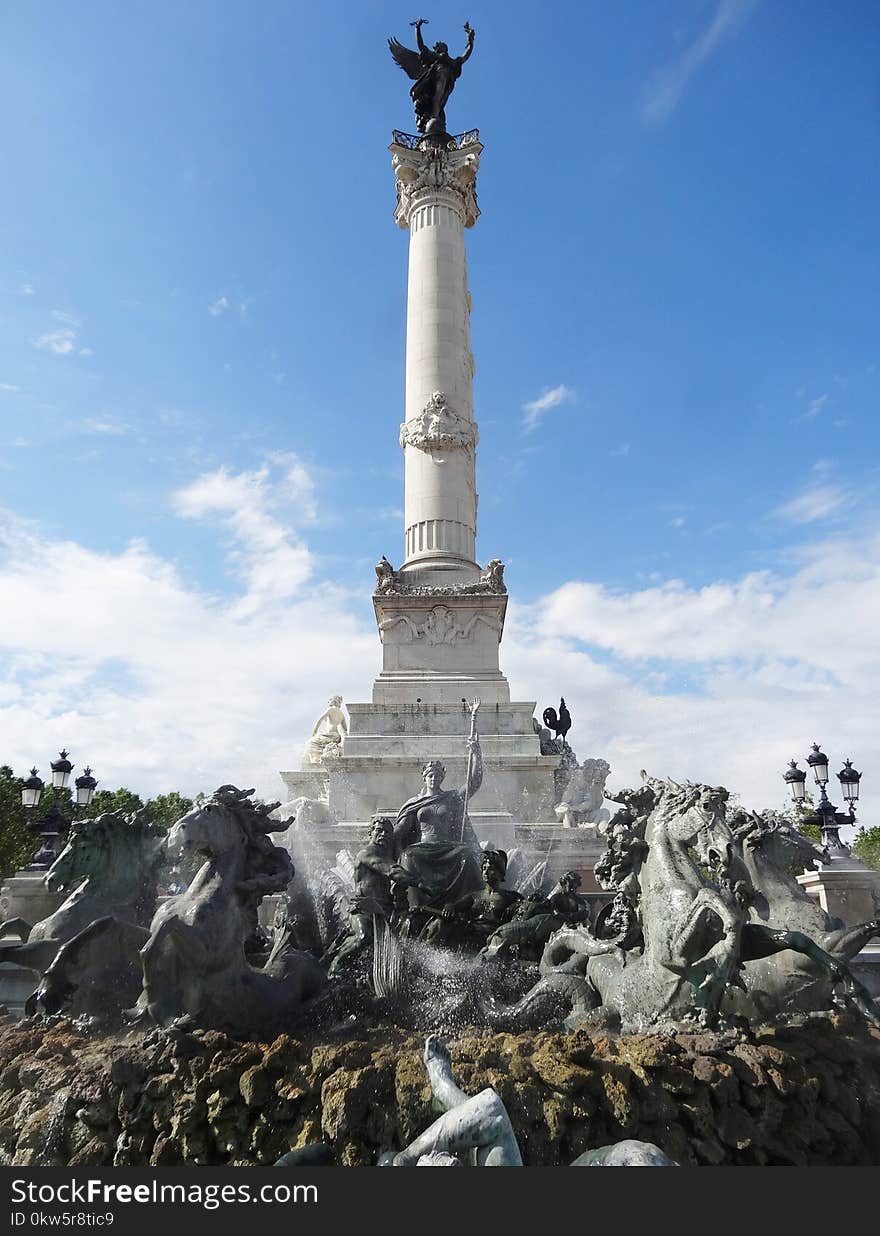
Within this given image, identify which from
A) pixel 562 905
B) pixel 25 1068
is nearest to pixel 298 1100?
pixel 25 1068

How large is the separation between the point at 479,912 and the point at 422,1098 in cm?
412

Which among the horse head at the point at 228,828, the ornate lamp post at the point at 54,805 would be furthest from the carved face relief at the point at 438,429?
the horse head at the point at 228,828

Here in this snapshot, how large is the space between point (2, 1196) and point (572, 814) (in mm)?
12639

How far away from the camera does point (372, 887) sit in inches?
364

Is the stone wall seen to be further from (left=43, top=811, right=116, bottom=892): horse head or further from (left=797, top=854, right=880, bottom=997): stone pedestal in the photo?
(left=797, top=854, right=880, bottom=997): stone pedestal

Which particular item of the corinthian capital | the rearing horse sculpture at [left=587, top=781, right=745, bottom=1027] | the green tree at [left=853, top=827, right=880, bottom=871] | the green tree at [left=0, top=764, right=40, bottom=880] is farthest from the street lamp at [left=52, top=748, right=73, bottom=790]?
the green tree at [left=853, top=827, right=880, bottom=871]

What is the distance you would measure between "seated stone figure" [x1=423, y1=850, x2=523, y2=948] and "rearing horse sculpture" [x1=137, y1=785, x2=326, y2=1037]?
5.23ft

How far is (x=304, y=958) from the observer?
7.64 meters

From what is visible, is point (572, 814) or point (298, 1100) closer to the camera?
point (298, 1100)

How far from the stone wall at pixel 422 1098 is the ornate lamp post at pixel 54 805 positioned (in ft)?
28.0

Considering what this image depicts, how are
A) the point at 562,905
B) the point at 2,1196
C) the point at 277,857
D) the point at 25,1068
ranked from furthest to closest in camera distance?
the point at 562,905 → the point at 277,857 → the point at 25,1068 → the point at 2,1196

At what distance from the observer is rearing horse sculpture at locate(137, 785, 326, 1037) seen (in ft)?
21.0

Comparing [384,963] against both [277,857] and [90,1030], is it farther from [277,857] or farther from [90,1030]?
[90,1030]

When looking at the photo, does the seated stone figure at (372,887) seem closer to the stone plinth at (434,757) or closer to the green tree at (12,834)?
the stone plinth at (434,757)
